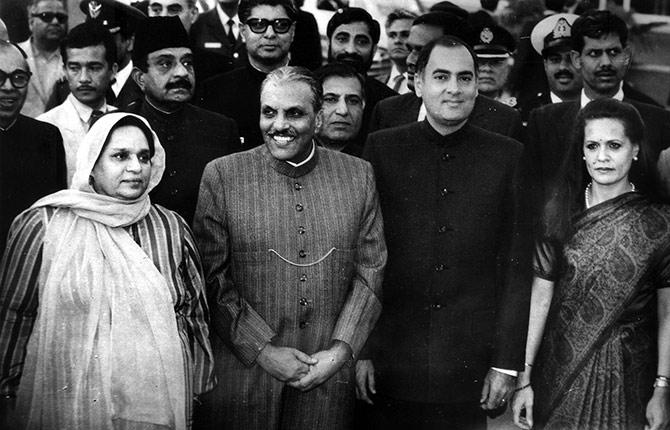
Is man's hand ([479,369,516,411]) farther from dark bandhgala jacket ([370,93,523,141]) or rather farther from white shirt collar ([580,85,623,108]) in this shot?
white shirt collar ([580,85,623,108])

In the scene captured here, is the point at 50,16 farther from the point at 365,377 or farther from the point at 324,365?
the point at 365,377

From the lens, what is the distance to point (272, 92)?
330cm

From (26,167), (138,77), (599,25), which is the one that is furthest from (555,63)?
(26,167)

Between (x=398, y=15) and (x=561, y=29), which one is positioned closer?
(x=561, y=29)

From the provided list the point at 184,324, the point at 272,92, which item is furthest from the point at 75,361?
the point at 272,92

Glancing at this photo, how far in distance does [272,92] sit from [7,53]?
1188 millimetres

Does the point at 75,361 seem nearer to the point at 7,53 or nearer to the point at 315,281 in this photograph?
the point at 315,281

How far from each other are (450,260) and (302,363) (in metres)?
0.72

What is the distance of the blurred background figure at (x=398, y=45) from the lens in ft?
13.3

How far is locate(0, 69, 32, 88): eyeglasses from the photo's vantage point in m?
3.57

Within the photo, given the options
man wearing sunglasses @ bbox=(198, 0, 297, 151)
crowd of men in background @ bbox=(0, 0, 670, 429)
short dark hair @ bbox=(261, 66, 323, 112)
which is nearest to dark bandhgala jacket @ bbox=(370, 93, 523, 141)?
crowd of men in background @ bbox=(0, 0, 670, 429)

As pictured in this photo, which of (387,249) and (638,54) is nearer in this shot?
(387,249)

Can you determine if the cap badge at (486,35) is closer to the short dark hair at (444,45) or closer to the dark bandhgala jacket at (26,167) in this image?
the short dark hair at (444,45)

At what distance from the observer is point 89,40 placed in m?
3.79
